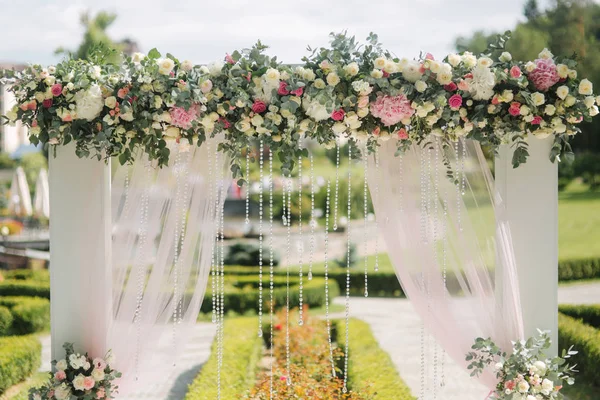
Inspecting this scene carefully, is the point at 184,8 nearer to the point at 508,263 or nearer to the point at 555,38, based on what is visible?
the point at 555,38

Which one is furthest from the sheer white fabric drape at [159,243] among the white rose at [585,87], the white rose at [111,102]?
the white rose at [585,87]

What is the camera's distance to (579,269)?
11.5m

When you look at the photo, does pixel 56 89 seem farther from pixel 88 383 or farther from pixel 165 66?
pixel 88 383

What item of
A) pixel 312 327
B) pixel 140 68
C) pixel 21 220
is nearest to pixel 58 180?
pixel 140 68

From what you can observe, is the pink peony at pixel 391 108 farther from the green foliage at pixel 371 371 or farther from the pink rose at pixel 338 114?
the green foliage at pixel 371 371

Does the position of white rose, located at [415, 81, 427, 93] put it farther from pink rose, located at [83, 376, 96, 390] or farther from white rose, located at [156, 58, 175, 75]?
pink rose, located at [83, 376, 96, 390]

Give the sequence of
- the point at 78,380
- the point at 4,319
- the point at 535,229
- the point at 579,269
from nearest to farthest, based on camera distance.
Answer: the point at 78,380 → the point at 535,229 → the point at 4,319 → the point at 579,269

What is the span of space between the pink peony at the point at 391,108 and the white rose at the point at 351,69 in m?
0.20

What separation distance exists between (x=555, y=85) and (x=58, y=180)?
3048 millimetres

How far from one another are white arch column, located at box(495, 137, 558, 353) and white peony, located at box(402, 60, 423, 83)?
81 cm

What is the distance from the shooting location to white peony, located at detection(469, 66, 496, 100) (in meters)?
3.49

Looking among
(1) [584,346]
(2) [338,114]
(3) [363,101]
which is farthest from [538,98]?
(1) [584,346]

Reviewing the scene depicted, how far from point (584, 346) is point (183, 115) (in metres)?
4.53

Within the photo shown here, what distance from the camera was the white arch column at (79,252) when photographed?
154 inches
